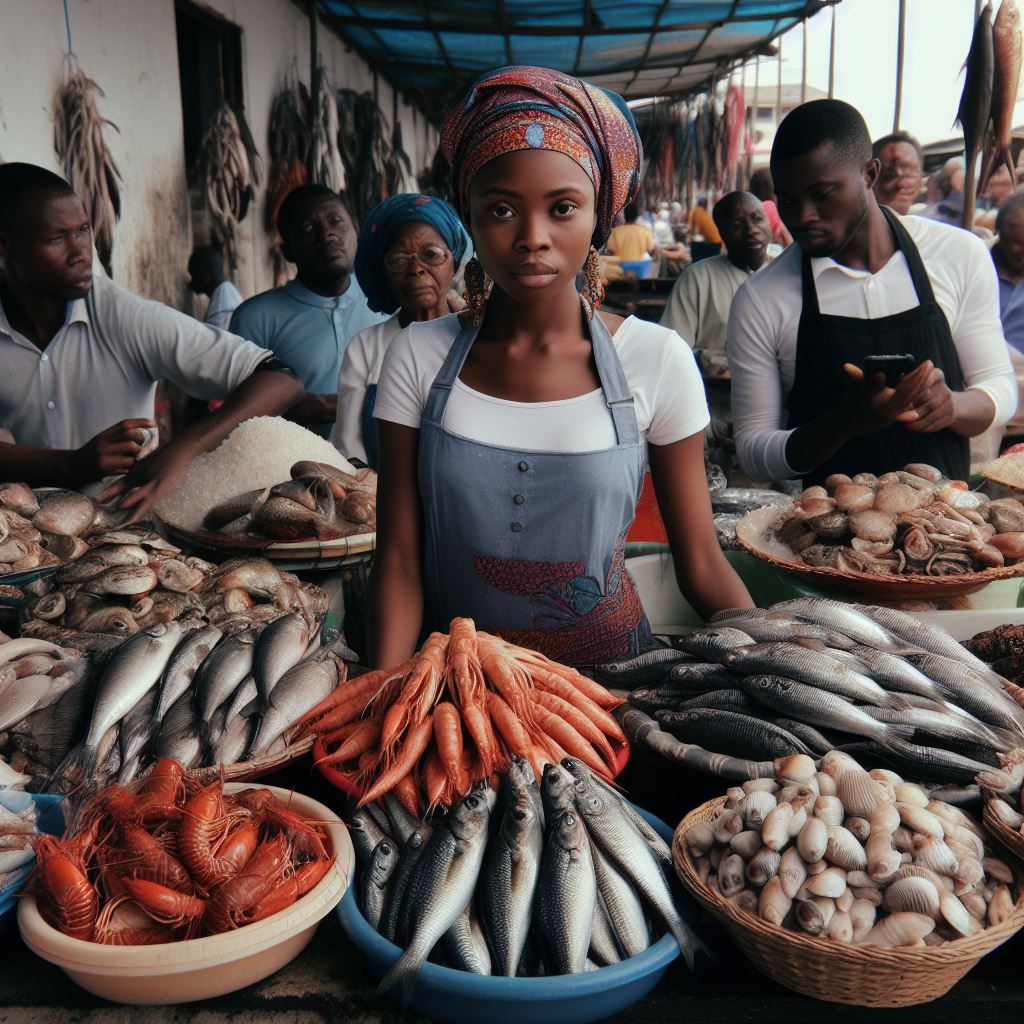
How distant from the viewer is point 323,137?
9.52 meters

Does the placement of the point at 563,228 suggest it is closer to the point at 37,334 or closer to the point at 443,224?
the point at 443,224

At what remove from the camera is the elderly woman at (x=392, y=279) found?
400cm

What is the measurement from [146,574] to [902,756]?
1.93 m

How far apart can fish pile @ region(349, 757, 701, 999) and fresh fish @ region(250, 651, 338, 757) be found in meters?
0.31

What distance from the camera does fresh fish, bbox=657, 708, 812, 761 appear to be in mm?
1620

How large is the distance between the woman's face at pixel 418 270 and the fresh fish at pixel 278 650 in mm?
2374

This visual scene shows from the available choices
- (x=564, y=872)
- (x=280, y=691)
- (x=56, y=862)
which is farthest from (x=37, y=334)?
(x=564, y=872)

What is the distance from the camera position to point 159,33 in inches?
252

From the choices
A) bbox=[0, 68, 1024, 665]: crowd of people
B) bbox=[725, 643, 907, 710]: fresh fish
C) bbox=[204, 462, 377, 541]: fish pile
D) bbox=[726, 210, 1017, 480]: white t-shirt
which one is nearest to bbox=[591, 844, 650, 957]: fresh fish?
bbox=[725, 643, 907, 710]: fresh fish

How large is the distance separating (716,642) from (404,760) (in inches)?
25.5

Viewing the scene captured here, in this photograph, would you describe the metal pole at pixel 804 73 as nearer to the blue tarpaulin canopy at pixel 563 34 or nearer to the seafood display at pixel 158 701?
the blue tarpaulin canopy at pixel 563 34

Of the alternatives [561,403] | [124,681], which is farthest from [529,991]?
[561,403]

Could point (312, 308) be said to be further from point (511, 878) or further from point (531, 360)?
point (511, 878)

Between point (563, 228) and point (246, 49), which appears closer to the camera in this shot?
point (563, 228)
